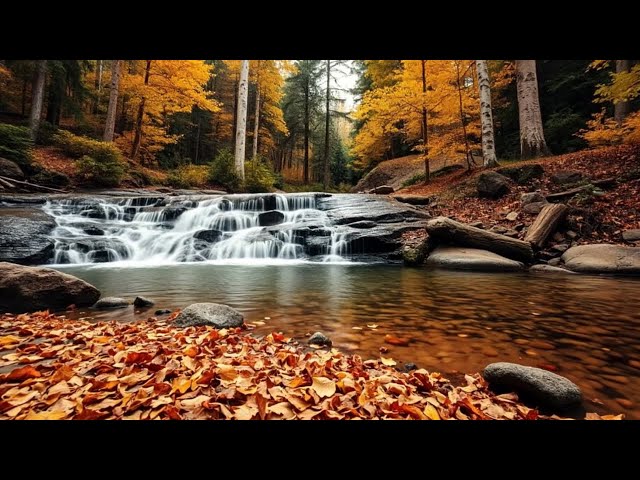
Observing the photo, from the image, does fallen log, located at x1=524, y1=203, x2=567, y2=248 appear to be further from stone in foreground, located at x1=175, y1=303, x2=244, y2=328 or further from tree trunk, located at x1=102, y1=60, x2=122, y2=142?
tree trunk, located at x1=102, y1=60, x2=122, y2=142

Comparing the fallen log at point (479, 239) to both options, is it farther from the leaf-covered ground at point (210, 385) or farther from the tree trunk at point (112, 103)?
the tree trunk at point (112, 103)

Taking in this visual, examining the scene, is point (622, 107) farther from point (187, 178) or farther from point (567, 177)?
point (187, 178)

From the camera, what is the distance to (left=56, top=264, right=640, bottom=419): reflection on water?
2.77m

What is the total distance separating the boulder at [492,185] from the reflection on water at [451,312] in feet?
14.6

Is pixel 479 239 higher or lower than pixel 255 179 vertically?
lower

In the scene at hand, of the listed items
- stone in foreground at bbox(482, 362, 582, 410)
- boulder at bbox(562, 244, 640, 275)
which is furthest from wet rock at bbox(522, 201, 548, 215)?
stone in foreground at bbox(482, 362, 582, 410)

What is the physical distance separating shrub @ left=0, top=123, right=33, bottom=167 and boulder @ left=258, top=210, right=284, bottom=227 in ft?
34.2

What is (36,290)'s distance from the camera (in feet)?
13.6

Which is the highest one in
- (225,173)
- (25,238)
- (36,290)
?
(225,173)

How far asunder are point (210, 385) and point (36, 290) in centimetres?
389

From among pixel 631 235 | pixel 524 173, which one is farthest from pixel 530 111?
pixel 631 235
